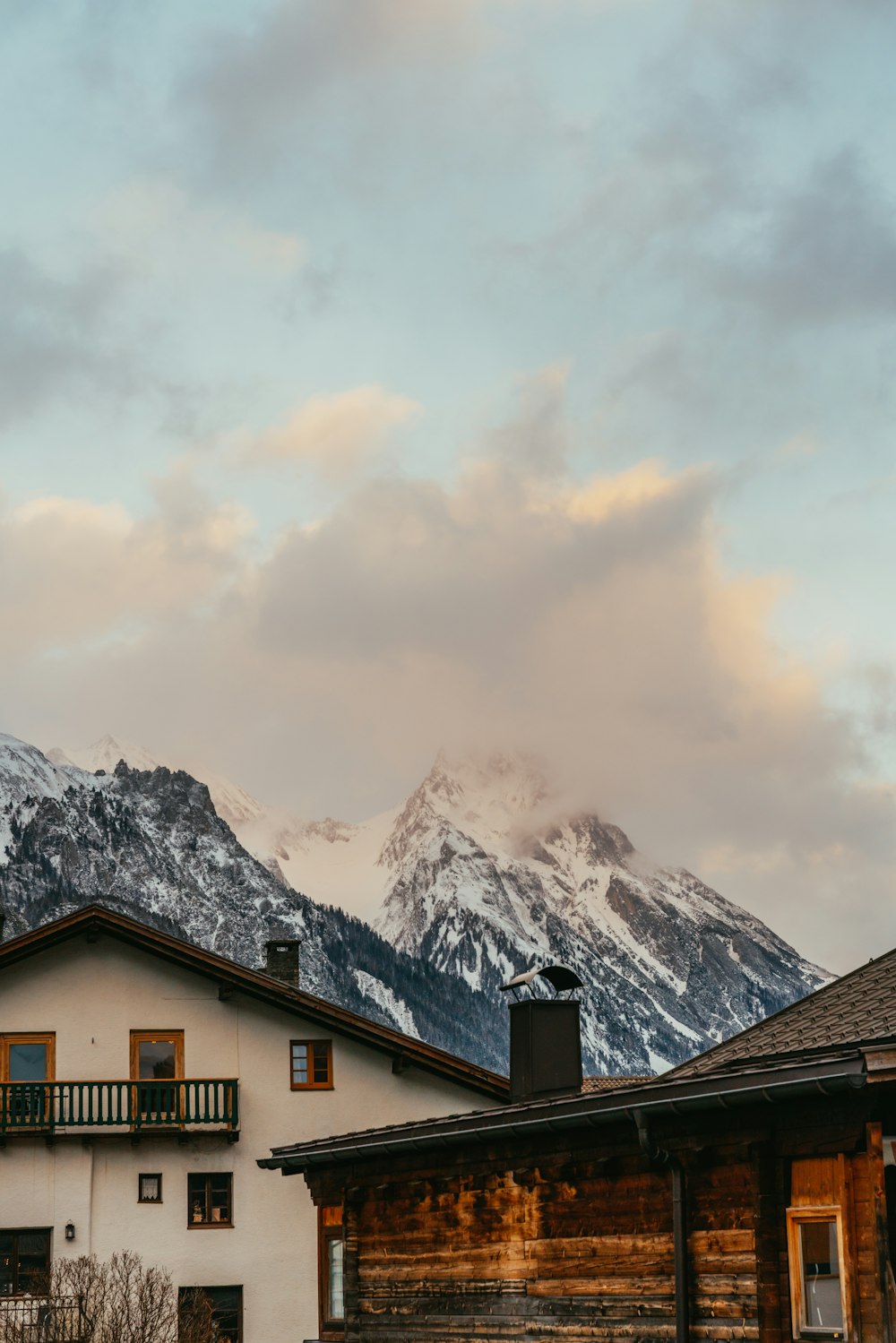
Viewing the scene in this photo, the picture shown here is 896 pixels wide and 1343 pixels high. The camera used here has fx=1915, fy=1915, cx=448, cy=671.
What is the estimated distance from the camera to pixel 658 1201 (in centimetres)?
2112

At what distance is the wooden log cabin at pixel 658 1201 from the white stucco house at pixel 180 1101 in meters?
11.4

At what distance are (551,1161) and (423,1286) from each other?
13.0 ft

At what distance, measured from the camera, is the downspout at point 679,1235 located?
2038 centimetres

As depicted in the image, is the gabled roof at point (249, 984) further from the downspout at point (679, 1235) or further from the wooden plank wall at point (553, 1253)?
the downspout at point (679, 1235)

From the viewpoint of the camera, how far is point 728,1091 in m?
18.9

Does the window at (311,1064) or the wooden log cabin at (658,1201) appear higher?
the window at (311,1064)

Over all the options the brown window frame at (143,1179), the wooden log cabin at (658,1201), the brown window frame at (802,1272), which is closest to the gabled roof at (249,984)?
the brown window frame at (143,1179)

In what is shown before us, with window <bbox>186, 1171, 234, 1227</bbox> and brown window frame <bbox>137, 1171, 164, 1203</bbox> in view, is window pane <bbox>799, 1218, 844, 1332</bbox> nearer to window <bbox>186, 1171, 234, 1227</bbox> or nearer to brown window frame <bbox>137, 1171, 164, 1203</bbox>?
window <bbox>186, 1171, 234, 1227</bbox>

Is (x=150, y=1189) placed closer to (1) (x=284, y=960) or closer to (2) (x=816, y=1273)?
(1) (x=284, y=960)

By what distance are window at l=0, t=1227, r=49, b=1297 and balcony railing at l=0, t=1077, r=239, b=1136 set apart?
2.02 metres

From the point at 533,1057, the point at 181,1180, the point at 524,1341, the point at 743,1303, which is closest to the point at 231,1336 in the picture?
the point at 181,1180

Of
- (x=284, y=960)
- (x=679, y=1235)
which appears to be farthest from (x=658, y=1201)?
(x=284, y=960)

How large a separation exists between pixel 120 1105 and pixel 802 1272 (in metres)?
22.5

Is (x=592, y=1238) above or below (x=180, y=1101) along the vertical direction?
below
